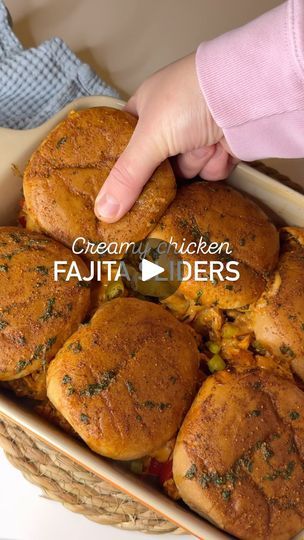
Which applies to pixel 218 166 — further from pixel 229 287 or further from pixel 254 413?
pixel 254 413

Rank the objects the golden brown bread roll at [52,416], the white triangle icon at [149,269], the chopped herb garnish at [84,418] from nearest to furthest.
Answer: the chopped herb garnish at [84,418] < the golden brown bread roll at [52,416] < the white triangle icon at [149,269]

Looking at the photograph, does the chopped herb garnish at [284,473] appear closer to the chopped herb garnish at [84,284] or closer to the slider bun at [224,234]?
the slider bun at [224,234]

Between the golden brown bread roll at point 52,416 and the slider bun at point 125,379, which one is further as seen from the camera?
the golden brown bread roll at point 52,416

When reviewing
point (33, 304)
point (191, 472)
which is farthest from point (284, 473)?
point (33, 304)

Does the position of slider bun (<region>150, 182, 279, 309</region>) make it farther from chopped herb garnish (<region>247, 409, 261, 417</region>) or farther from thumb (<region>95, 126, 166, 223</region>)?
chopped herb garnish (<region>247, 409, 261, 417</region>)

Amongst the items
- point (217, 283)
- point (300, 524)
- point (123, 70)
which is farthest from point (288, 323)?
point (123, 70)

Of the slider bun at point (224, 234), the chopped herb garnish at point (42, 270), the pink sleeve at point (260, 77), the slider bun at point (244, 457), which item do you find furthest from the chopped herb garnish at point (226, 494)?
the pink sleeve at point (260, 77)
